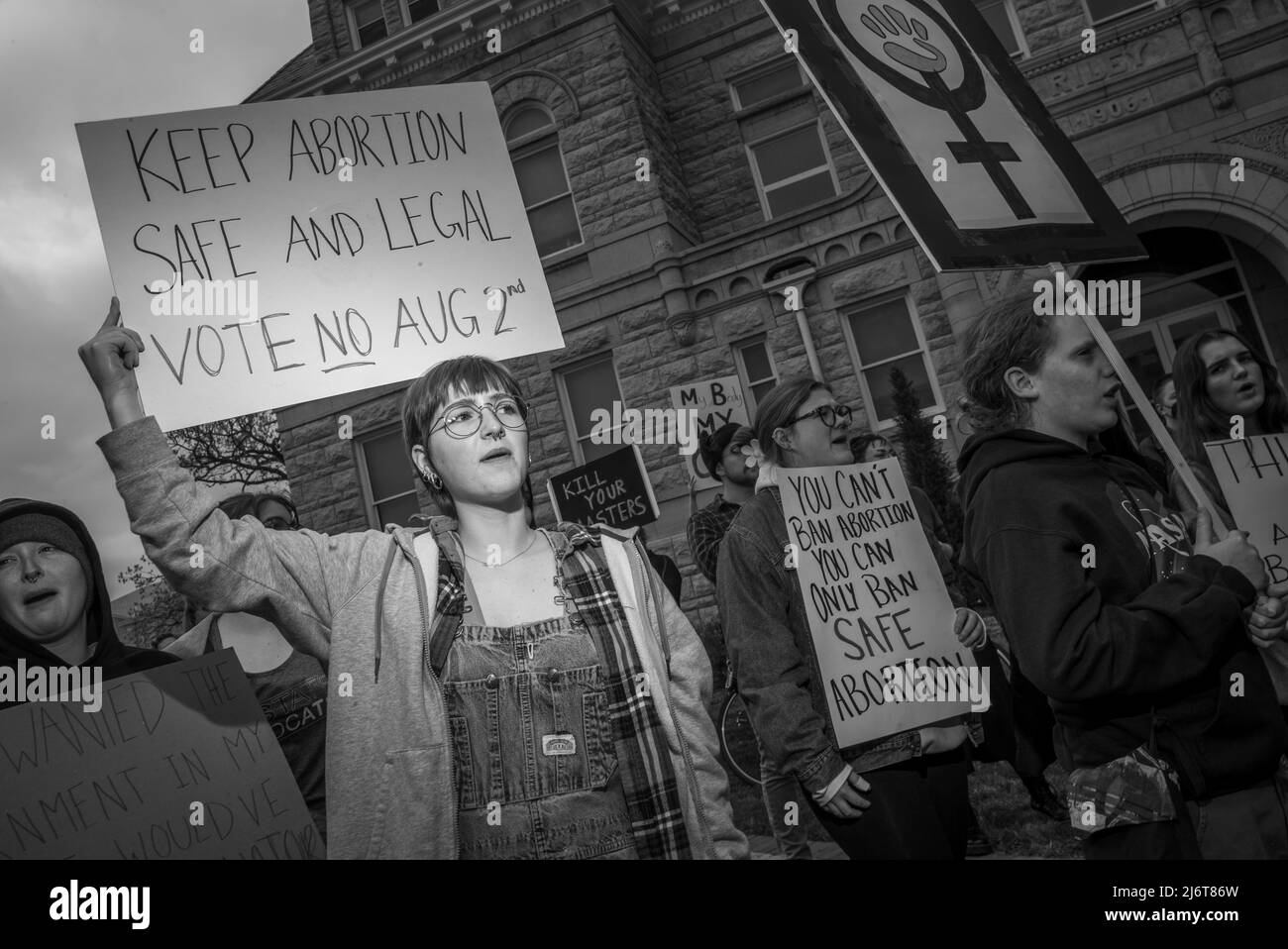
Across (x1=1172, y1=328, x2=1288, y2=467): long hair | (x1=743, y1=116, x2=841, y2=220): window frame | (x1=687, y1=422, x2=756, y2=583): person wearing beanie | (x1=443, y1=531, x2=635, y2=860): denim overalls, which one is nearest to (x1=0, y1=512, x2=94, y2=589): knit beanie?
(x1=443, y1=531, x2=635, y2=860): denim overalls

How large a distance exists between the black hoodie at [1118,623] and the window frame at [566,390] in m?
8.56

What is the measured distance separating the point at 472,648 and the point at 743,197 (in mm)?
10299

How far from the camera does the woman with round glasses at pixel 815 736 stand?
229 centimetres

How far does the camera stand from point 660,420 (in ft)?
30.4

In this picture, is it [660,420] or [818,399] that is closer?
[818,399]

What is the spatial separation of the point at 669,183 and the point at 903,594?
8.99 meters

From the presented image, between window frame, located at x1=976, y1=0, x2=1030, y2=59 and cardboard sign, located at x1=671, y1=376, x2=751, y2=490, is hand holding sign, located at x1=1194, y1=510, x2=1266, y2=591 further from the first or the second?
window frame, located at x1=976, y1=0, x2=1030, y2=59

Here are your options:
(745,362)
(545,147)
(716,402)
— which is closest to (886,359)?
(745,362)

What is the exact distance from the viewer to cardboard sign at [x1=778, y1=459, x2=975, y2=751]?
2459 millimetres

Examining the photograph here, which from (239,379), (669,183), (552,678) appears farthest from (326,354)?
(669,183)

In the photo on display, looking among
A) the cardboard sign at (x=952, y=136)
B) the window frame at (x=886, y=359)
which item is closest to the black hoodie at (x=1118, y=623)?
the cardboard sign at (x=952, y=136)

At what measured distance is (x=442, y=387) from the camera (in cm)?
197

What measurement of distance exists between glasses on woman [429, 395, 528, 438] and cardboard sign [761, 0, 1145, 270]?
3.68 ft
